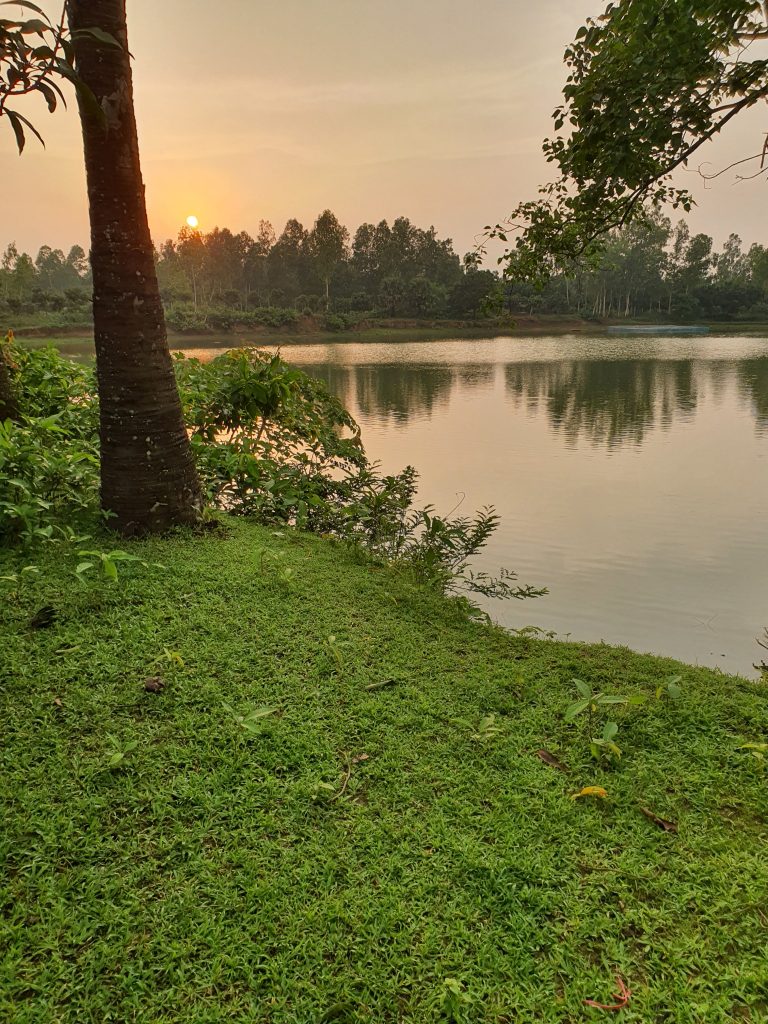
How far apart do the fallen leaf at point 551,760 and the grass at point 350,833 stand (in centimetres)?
3

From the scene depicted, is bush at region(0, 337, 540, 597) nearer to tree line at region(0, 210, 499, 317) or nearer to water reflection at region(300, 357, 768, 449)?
water reflection at region(300, 357, 768, 449)

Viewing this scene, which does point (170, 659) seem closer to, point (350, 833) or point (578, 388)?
point (350, 833)

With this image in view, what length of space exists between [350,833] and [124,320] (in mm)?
2607

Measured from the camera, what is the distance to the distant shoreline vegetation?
5262 cm

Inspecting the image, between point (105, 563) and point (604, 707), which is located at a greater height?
point (105, 563)

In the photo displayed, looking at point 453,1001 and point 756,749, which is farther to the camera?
point 756,749

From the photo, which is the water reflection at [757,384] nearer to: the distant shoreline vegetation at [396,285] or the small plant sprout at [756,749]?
the small plant sprout at [756,749]

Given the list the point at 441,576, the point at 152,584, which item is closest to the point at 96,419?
the point at 152,584

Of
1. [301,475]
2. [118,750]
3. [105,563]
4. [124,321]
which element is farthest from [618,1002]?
[301,475]

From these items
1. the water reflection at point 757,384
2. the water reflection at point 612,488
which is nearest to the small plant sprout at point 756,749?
the water reflection at point 612,488

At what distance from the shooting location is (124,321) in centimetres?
309

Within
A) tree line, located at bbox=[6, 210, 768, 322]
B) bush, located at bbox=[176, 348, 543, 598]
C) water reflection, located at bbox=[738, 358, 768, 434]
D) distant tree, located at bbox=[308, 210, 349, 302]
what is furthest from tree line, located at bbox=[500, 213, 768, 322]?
bush, located at bbox=[176, 348, 543, 598]

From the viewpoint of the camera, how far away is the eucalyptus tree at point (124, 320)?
2889 millimetres

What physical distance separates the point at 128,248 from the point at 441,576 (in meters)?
2.48
